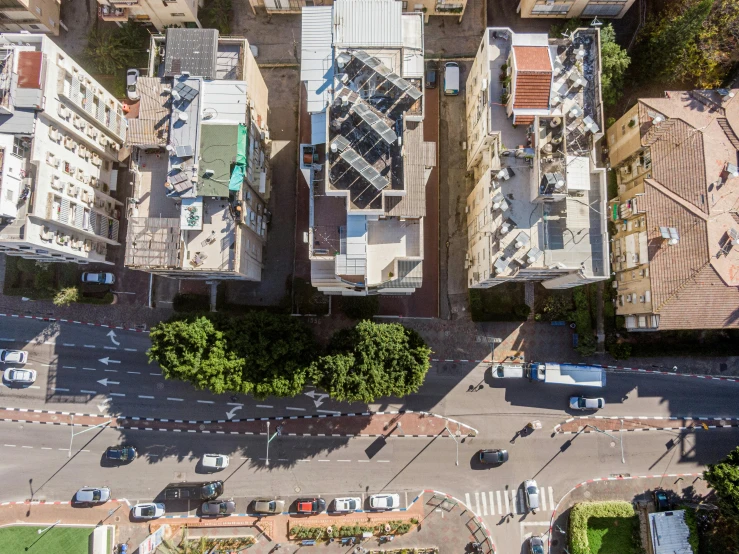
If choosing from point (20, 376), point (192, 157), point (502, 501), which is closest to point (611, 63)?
point (192, 157)

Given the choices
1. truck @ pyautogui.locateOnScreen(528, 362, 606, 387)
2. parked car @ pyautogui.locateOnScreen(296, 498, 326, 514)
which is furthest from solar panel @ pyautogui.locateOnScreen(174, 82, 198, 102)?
truck @ pyautogui.locateOnScreen(528, 362, 606, 387)

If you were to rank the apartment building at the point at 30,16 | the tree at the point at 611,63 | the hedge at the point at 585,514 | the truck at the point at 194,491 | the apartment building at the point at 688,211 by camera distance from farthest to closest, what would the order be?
the truck at the point at 194,491 < the hedge at the point at 585,514 < the apartment building at the point at 30,16 < the tree at the point at 611,63 < the apartment building at the point at 688,211

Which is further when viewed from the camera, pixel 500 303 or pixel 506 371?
pixel 500 303

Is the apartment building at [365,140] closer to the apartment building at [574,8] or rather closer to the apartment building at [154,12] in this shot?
the apartment building at [574,8]

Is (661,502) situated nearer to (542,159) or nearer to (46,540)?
(542,159)

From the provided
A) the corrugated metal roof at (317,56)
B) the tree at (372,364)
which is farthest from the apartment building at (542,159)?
the corrugated metal roof at (317,56)

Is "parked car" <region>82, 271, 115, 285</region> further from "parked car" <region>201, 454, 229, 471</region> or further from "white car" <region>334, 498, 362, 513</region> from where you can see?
"white car" <region>334, 498, 362, 513</region>
